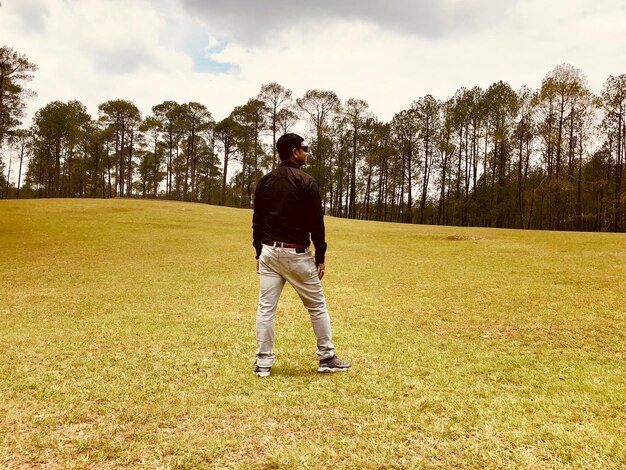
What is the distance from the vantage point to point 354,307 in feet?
27.2

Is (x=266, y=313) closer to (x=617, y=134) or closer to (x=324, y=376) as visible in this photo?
(x=324, y=376)

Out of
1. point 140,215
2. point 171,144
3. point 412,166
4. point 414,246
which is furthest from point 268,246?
point 171,144

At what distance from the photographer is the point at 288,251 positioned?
13.9ft

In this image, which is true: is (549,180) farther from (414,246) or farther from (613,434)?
(613,434)

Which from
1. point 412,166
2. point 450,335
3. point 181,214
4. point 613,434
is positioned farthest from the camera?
point 412,166

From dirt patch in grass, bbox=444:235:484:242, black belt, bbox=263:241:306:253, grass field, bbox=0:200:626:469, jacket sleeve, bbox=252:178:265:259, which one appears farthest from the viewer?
dirt patch in grass, bbox=444:235:484:242

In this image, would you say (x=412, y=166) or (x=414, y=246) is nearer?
(x=414, y=246)

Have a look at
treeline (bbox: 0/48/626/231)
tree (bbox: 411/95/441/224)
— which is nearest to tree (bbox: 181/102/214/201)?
treeline (bbox: 0/48/626/231)

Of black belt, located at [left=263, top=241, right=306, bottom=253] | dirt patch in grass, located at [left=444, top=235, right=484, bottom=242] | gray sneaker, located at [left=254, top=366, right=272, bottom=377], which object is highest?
black belt, located at [left=263, top=241, right=306, bottom=253]

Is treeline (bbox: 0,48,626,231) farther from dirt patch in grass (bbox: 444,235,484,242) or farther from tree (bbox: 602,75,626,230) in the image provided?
dirt patch in grass (bbox: 444,235,484,242)

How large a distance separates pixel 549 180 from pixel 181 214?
126 feet

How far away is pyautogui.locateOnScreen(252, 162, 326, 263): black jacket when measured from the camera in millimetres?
4277

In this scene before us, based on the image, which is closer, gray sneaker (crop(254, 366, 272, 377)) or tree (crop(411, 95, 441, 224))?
gray sneaker (crop(254, 366, 272, 377))

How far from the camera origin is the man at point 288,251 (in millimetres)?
4266
